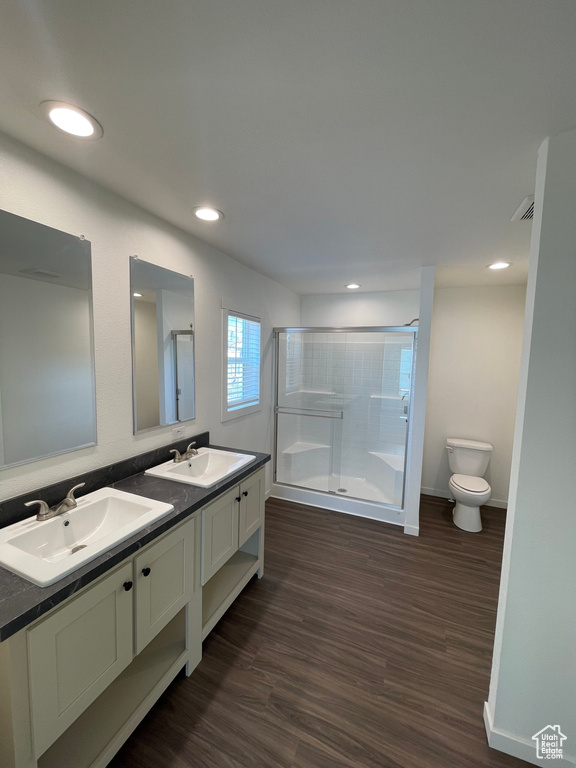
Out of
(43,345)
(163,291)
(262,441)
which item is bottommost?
(262,441)

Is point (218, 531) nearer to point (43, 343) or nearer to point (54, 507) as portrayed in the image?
point (54, 507)

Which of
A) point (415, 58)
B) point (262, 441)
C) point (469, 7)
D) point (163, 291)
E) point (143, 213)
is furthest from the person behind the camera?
point (262, 441)

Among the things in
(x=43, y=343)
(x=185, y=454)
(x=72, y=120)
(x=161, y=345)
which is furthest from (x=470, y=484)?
(x=72, y=120)

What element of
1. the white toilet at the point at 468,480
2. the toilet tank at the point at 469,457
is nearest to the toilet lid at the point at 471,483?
the white toilet at the point at 468,480

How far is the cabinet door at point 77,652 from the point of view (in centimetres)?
90

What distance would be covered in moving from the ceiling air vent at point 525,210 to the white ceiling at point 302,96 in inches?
1.7

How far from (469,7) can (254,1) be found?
0.50 metres

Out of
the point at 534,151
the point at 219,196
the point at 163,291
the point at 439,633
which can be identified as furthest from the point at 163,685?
the point at 534,151

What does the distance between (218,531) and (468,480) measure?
8.34ft

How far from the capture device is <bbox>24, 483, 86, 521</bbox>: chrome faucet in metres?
1.25

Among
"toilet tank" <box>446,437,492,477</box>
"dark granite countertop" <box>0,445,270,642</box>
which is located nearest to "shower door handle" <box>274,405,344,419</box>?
"toilet tank" <box>446,437,492,477</box>

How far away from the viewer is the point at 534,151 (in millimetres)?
1188

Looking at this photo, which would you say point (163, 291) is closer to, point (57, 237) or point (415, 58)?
point (57, 237)

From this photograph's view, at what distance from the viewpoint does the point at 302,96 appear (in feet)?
3.21
